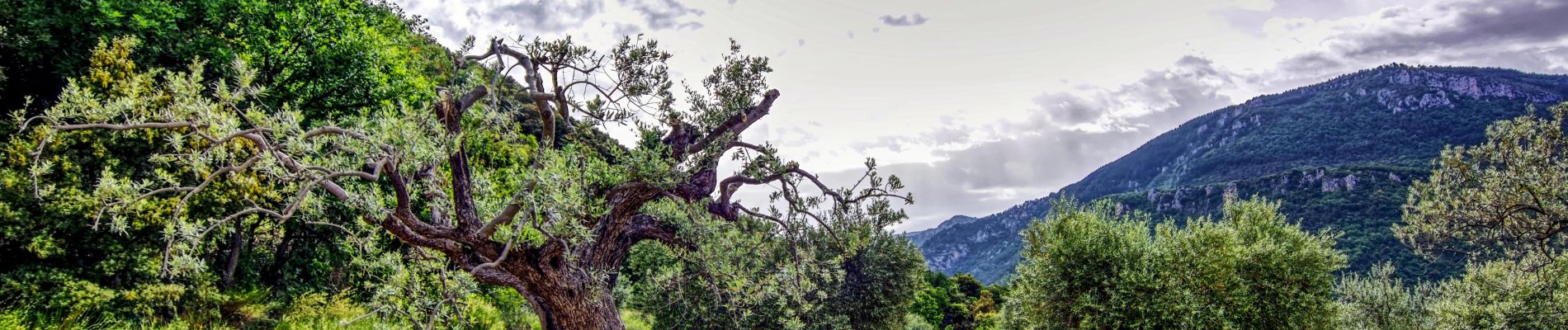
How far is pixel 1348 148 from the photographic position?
11894 cm

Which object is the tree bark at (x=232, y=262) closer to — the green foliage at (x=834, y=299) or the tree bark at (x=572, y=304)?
the green foliage at (x=834, y=299)

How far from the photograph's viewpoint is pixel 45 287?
10.5 m

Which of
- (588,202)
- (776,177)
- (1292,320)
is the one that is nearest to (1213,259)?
(1292,320)

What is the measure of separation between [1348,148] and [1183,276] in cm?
14150

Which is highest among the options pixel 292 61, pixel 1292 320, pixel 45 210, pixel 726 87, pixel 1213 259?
pixel 292 61

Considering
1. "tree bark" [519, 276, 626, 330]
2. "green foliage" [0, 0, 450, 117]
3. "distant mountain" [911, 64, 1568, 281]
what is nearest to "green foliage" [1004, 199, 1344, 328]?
"tree bark" [519, 276, 626, 330]

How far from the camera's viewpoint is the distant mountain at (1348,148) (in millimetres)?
75000

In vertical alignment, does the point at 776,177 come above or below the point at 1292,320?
above

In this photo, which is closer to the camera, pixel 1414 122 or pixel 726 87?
pixel 726 87

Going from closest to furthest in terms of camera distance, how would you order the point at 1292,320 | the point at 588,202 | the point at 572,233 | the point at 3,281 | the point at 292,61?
the point at 572,233 → the point at 588,202 → the point at 3,281 → the point at 292,61 → the point at 1292,320

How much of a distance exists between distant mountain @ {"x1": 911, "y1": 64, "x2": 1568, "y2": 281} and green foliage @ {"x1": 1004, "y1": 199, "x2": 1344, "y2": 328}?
52.0 meters

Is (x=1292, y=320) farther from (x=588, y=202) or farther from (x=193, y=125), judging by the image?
(x=193, y=125)

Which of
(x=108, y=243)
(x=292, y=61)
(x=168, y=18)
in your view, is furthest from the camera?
(x=292, y=61)

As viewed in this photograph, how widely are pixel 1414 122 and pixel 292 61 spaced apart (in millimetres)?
166839
